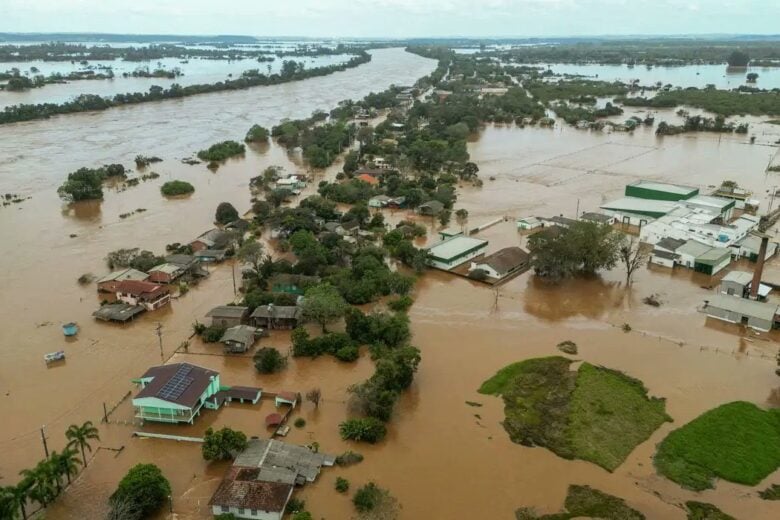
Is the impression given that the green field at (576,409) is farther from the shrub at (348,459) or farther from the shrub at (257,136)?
the shrub at (257,136)

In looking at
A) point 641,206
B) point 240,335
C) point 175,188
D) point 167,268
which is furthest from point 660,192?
point 175,188

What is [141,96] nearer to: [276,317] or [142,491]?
[276,317]

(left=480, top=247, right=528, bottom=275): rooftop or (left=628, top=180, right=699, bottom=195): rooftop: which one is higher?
(left=628, top=180, right=699, bottom=195): rooftop

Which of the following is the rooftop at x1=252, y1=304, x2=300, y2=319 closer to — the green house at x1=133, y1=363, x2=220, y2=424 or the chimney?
the green house at x1=133, y1=363, x2=220, y2=424

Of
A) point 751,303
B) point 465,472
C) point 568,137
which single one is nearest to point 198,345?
point 465,472

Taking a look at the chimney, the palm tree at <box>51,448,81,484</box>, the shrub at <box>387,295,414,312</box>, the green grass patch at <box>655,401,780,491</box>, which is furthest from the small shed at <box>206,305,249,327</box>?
the chimney

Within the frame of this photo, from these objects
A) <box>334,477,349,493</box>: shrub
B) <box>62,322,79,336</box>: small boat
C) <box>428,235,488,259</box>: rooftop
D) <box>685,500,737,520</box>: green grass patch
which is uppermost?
<box>428,235,488,259</box>: rooftop

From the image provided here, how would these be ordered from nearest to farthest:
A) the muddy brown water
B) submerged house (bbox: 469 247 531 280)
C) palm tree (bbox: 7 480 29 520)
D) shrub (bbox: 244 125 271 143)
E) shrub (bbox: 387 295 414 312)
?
palm tree (bbox: 7 480 29 520) → the muddy brown water → shrub (bbox: 387 295 414 312) → submerged house (bbox: 469 247 531 280) → shrub (bbox: 244 125 271 143)
